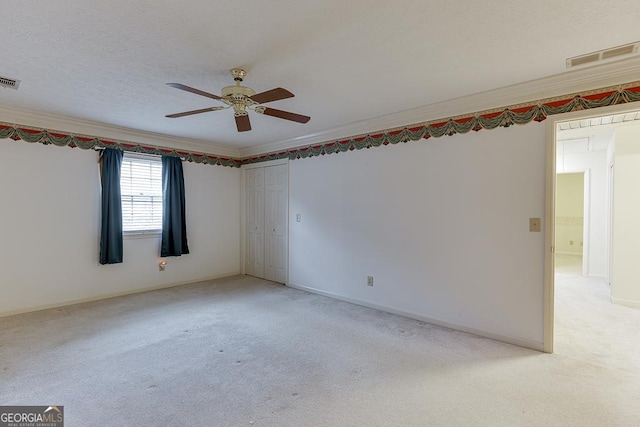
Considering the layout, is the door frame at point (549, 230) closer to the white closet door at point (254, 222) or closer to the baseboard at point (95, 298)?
the white closet door at point (254, 222)

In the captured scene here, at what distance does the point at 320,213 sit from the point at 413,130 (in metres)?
1.80

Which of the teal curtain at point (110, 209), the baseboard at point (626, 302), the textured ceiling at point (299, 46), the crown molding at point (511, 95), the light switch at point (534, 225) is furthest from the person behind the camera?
the teal curtain at point (110, 209)

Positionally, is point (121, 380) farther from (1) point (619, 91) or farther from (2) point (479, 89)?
(1) point (619, 91)

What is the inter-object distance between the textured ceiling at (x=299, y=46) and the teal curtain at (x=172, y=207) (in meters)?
1.72

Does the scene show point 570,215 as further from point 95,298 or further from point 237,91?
point 95,298

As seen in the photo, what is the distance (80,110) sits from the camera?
3654 millimetres

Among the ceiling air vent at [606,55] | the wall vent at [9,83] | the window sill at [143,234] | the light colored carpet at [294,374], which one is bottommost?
the light colored carpet at [294,374]

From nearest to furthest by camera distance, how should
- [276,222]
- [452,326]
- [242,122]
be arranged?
[242,122] → [452,326] → [276,222]

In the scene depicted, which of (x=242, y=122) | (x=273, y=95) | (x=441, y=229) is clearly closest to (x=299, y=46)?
(x=273, y=95)

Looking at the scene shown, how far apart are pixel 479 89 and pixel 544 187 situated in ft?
3.66

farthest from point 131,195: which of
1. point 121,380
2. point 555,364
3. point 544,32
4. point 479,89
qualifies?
point 555,364

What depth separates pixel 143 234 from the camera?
4836 millimetres

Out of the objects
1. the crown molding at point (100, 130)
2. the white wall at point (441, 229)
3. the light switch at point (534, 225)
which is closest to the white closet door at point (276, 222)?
the white wall at point (441, 229)

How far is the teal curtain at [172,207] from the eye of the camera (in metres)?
5.00
